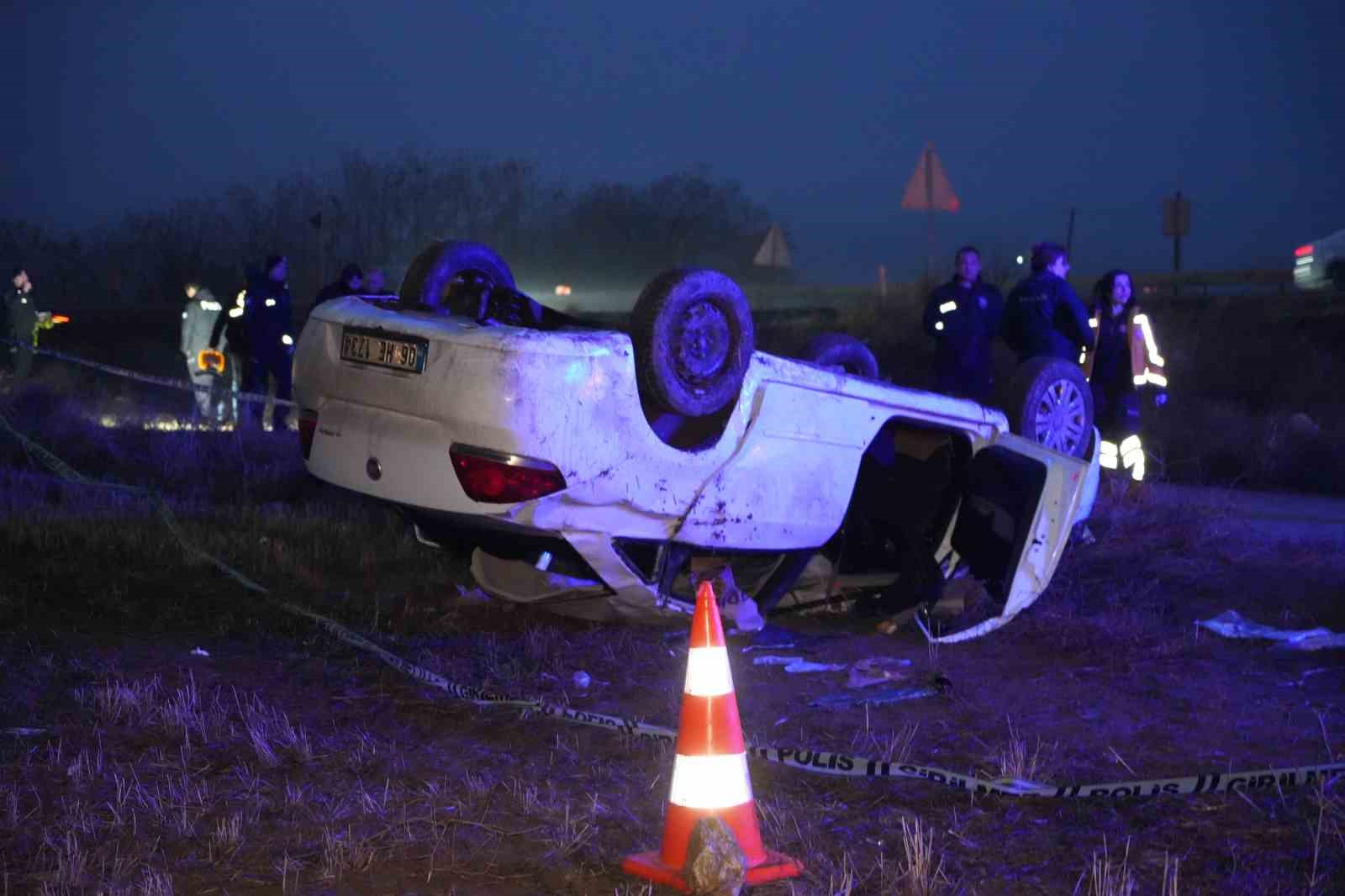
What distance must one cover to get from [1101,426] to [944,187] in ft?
15.9

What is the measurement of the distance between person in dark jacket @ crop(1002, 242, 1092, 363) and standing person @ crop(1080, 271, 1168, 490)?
45 centimetres

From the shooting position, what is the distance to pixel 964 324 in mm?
10531

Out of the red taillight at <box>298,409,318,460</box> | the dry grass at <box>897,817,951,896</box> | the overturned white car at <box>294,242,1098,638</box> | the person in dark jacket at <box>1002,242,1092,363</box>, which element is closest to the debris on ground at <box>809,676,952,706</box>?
the overturned white car at <box>294,242,1098,638</box>

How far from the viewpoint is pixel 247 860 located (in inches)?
140

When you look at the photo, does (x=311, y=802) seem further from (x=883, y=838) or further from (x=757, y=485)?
(x=757, y=485)

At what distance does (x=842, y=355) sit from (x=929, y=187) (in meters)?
7.86

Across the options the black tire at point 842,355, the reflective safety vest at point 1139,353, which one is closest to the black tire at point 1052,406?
the black tire at point 842,355

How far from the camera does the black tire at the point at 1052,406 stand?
7461 mm

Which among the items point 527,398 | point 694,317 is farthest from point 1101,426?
point 527,398

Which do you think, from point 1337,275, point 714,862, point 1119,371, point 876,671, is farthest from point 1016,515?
point 1337,275

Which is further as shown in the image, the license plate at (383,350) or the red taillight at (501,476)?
the license plate at (383,350)

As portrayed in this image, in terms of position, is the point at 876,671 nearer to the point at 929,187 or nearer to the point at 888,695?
the point at 888,695

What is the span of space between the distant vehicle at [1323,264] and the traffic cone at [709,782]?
25749 mm

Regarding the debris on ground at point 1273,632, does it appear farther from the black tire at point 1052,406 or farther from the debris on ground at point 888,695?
the debris on ground at point 888,695
